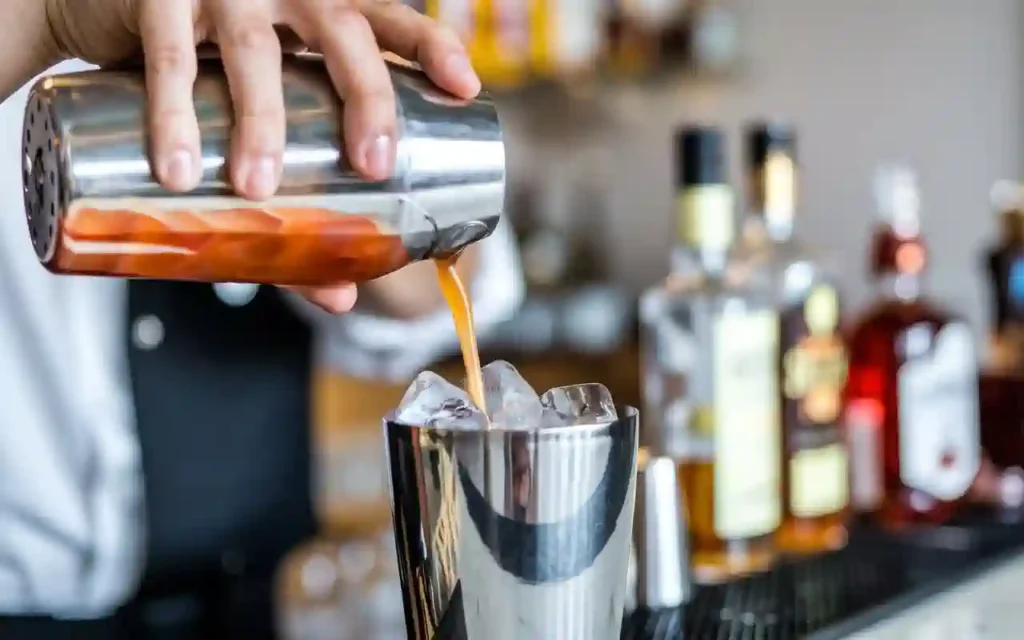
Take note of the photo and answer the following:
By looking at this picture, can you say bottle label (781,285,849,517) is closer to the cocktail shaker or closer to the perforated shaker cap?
the cocktail shaker

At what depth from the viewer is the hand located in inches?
19.1

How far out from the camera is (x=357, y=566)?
967 millimetres

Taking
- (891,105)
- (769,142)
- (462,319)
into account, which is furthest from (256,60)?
(891,105)

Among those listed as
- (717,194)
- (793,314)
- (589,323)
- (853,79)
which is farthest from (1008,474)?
(589,323)

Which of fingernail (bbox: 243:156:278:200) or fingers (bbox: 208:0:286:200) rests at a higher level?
fingers (bbox: 208:0:286:200)

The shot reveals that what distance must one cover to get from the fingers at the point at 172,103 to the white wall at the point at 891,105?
1.16m

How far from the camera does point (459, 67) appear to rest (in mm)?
561

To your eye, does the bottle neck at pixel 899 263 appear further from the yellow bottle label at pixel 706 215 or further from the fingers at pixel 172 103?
the fingers at pixel 172 103

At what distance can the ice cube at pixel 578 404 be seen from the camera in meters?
0.54

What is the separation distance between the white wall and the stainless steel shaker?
3.54 feet

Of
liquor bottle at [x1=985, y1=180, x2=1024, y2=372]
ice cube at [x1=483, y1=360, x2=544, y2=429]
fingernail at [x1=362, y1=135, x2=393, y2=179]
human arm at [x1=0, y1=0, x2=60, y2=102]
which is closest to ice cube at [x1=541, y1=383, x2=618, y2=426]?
ice cube at [x1=483, y1=360, x2=544, y2=429]

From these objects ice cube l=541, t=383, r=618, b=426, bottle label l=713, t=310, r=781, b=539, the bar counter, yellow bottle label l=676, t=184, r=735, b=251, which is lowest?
the bar counter

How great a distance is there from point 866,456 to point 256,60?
0.73m

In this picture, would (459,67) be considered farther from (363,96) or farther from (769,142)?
(769,142)
